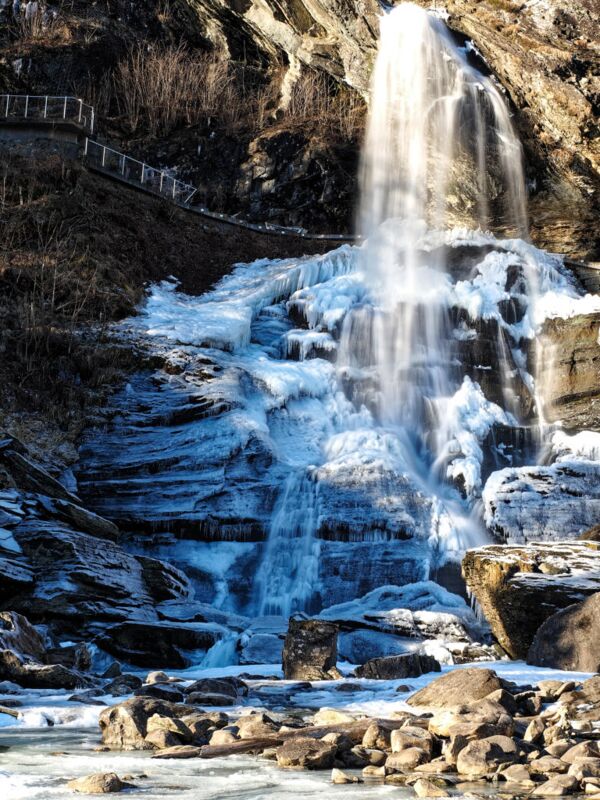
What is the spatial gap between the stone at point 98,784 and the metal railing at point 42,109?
28068mm

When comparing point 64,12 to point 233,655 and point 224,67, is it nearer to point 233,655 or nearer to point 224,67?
point 224,67

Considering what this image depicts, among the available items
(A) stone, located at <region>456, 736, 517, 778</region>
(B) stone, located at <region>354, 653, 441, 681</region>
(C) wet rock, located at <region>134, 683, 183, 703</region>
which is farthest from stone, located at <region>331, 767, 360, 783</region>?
(B) stone, located at <region>354, 653, 441, 681</region>

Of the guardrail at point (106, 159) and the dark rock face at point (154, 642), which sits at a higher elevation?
the guardrail at point (106, 159)

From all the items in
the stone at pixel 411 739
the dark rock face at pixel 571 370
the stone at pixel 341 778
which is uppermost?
the dark rock face at pixel 571 370

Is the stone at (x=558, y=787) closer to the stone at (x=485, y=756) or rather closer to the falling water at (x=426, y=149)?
the stone at (x=485, y=756)

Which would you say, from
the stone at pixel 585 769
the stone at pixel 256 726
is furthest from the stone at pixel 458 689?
the stone at pixel 585 769

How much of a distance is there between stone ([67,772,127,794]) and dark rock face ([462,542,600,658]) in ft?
21.1

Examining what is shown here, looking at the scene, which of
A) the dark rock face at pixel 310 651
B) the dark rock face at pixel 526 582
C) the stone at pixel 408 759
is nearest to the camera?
the stone at pixel 408 759

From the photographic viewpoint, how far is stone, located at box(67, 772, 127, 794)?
219 inches

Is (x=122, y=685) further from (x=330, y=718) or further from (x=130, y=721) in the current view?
(x=330, y=718)

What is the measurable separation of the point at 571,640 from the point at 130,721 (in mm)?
4920

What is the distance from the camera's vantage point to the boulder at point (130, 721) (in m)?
7.05

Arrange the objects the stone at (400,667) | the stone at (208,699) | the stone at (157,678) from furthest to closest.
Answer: the stone at (400,667), the stone at (157,678), the stone at (208,699)

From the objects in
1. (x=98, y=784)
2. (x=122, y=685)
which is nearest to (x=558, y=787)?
(x=98, y=784)
